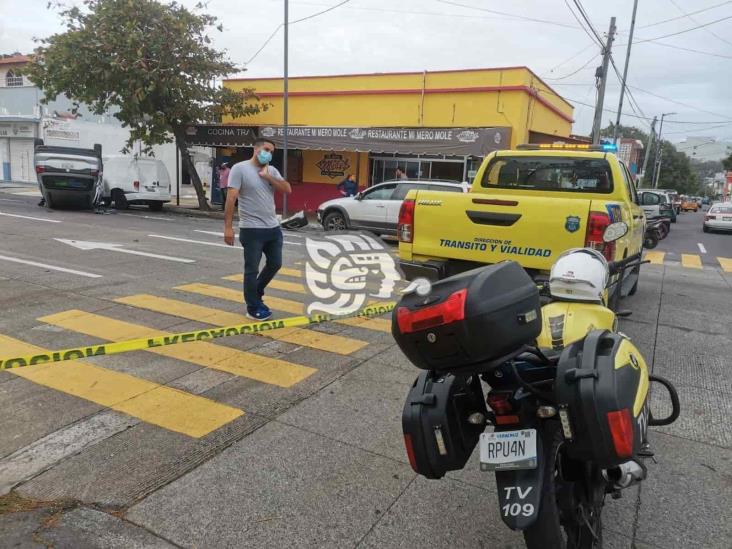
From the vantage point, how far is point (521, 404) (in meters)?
2.08

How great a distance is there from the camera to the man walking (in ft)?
18.1

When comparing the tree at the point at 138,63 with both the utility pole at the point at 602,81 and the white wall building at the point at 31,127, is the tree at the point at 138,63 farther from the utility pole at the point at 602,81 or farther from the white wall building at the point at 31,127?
the utility pole at the point at 602,81

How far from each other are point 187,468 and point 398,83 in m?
18.8

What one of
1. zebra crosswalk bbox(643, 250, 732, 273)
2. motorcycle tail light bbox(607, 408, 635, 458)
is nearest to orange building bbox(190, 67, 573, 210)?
zebra crosswalk bbox(643, 250, 732, 273)

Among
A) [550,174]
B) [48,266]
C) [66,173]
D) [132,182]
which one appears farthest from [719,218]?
[48,266]

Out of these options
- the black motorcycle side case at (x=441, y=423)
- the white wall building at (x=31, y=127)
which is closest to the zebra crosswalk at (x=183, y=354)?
the black motorcycle side case at (x=441, y=423)

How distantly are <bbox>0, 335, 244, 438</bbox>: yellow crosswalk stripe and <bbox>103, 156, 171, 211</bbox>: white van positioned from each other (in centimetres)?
1645

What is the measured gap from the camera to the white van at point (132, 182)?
19391 mm

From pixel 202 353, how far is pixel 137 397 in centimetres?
98

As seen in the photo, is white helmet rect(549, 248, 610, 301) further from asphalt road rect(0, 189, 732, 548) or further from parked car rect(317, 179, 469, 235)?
parked car rect(317, 179, 469, 235)

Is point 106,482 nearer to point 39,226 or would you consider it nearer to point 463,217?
point 463,217

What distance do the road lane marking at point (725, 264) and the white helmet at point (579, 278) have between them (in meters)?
11.5

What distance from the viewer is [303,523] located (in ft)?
8.68

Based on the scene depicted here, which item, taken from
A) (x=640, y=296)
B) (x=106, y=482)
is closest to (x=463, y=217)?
(x=106, y=482)
